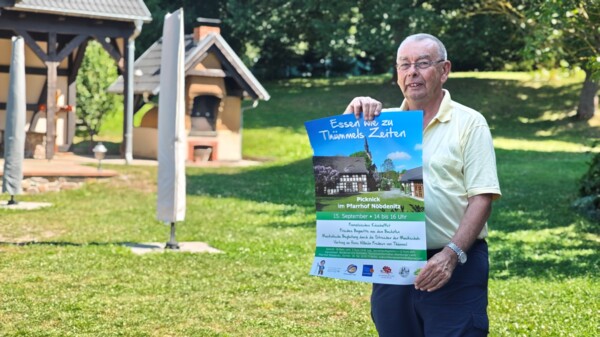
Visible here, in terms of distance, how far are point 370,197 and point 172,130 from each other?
27.7ft

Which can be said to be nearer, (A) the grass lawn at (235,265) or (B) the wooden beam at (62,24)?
(A) the grass lawn at (235,265)

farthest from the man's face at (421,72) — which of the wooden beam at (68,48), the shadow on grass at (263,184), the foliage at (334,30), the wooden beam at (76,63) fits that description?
the foliage at (334,30)

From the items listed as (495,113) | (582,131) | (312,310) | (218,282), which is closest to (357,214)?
(312,310)

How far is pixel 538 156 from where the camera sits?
2873 centimetres

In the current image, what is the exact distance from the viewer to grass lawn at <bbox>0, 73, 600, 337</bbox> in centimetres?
787

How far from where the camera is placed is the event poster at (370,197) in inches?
147

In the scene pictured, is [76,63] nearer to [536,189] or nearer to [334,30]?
[536,189]

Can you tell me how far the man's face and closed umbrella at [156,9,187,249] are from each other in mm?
8331

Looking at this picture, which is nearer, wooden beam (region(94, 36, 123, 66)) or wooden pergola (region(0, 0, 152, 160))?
wooden pergola (region(0, 0, 152, 160))

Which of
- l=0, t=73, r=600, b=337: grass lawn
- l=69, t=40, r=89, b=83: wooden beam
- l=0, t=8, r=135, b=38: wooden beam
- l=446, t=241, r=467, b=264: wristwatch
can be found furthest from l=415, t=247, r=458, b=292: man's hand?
l=69, t=40, r=89, b=83: wooden beam

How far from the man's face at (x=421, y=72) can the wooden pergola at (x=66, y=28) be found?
1981 cm

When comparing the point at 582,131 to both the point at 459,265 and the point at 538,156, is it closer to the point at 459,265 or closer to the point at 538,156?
the point at 538,156

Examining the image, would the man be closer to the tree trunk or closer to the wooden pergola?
the wooden pergola

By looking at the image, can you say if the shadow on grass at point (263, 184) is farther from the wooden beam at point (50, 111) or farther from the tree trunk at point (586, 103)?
the tree trunk at point (586, 103)
